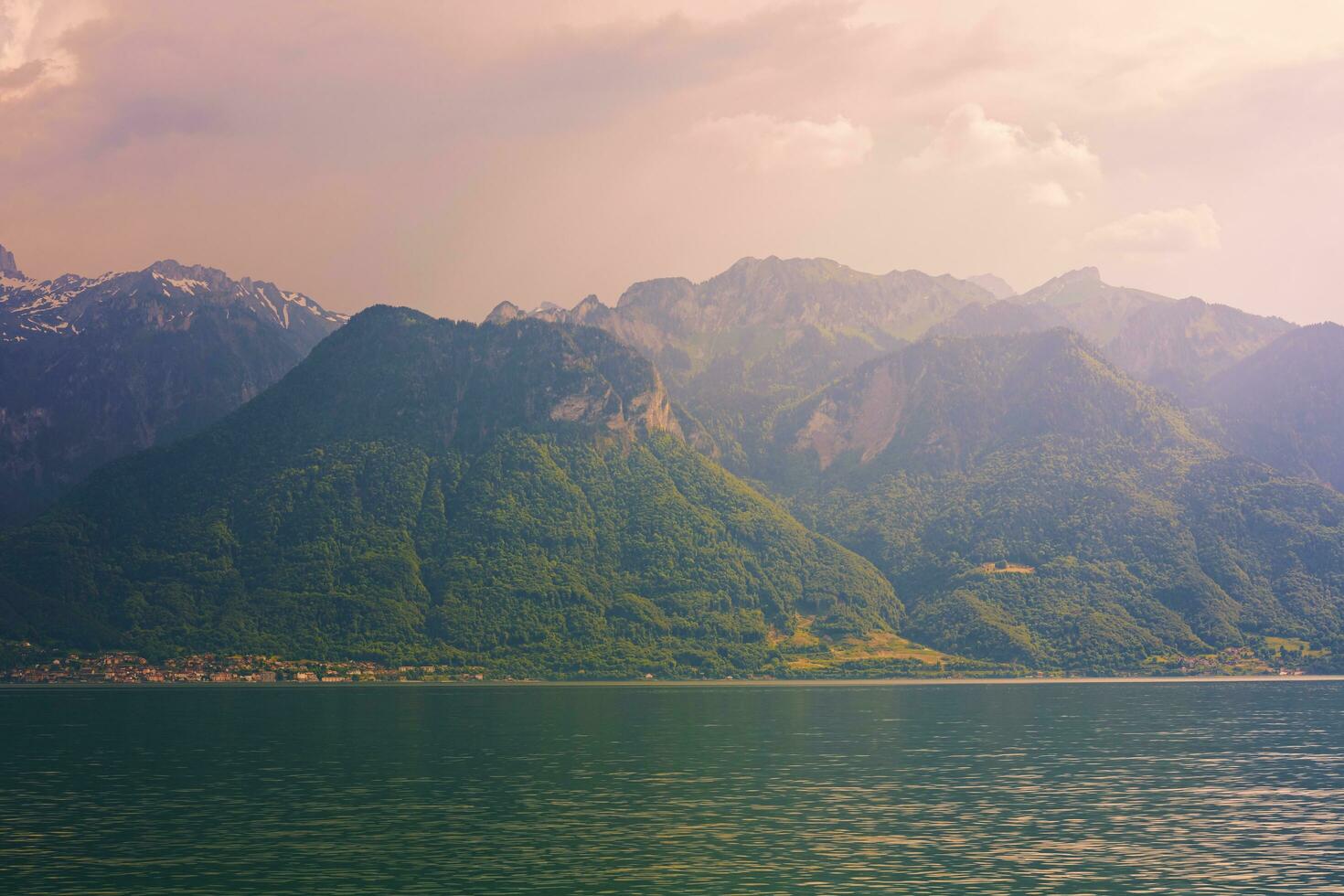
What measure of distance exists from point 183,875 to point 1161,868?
174ft

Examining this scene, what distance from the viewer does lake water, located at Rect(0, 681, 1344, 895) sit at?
72125 mm

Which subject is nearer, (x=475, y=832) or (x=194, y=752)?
(x=475, y=832)

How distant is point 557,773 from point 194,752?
43.9 meters

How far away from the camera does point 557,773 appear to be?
121 metres

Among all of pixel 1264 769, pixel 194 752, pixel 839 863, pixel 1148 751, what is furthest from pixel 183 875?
pixel 1148 751

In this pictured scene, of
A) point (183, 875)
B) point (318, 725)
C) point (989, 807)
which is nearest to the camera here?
point (183, 875)

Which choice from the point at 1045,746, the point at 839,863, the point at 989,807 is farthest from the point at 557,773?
the point at 1045,746

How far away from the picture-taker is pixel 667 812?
96.1 metres

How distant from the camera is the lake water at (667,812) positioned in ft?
237

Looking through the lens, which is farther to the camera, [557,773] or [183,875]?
[557,773]

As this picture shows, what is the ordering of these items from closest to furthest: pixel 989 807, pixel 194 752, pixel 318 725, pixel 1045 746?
pixel 989 807 < pixel 194 752 < pixel 1045 746 < pixel 318 725

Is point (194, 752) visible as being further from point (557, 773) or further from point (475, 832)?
point (475, 832)

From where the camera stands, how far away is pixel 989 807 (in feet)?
326

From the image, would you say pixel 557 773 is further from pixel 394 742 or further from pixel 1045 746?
pixel 1045 746
